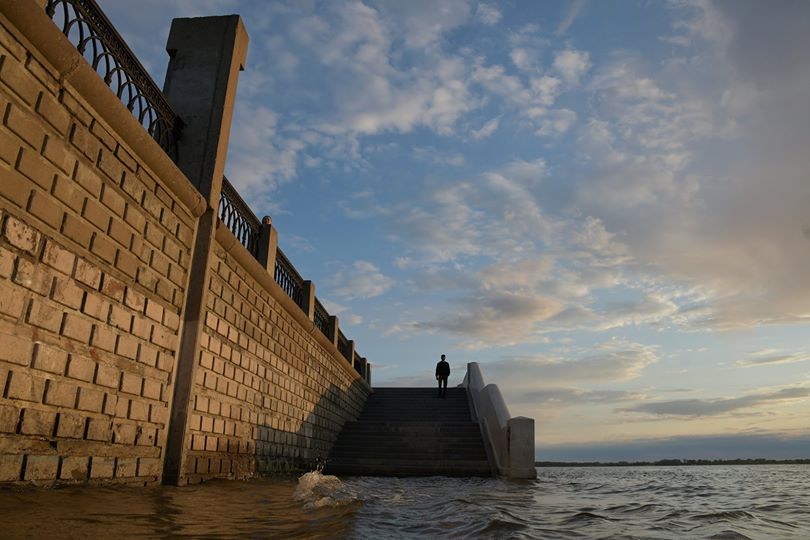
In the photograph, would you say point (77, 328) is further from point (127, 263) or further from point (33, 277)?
point (127, 263)

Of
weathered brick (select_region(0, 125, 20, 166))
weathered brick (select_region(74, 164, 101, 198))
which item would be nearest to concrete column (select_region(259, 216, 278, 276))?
weathered brick (select_region(74, 164, 101, 198))


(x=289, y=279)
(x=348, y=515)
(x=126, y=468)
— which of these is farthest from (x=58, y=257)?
(x=289, y=279)

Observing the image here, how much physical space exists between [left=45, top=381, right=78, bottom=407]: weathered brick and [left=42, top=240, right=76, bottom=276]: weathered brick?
869 millimetres

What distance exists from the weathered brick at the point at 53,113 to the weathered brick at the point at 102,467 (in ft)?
9.01

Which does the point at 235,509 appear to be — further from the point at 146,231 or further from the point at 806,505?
the point at 806,505

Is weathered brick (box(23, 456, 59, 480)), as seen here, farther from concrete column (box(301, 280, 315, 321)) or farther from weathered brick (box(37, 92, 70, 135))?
concrete column (box(301, 280, 315, 321))

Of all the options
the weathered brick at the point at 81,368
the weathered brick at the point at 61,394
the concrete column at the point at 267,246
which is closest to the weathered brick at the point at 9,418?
the weathered brick at the point at 61,394

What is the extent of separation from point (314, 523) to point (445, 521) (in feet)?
3.96

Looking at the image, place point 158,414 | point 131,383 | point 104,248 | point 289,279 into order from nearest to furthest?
1. point 104,248
2. point 131,383
3. point 158,414
4. point 289,279

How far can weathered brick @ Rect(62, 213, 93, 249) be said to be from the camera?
4461 millimetres

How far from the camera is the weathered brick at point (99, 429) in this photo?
472 cm

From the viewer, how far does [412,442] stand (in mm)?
14828

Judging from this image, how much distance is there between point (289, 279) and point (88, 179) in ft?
23.3

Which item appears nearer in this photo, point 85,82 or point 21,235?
point 21,235
